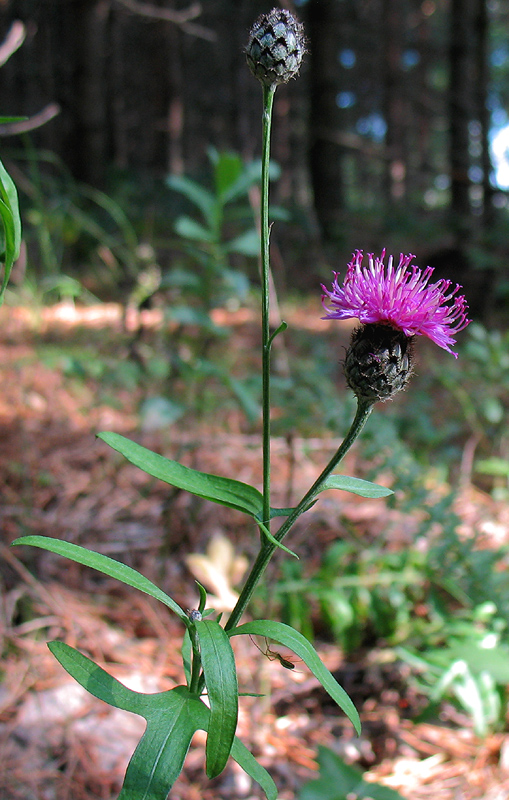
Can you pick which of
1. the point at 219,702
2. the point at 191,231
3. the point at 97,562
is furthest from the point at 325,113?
the point at 219,702

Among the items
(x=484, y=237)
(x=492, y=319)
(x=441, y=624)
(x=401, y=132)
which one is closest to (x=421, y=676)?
(x=441, y=624)

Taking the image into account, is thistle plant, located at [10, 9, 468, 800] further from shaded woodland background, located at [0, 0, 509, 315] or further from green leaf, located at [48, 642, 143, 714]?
shaded woodland background, located at [0, 0, 509, 315]

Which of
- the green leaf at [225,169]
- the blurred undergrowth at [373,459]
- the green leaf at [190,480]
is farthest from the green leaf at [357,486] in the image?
the green leaf at [225,169]

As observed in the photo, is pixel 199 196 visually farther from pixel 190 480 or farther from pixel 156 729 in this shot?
pixel 156 729

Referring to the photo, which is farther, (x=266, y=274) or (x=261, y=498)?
(x=261, y=498)

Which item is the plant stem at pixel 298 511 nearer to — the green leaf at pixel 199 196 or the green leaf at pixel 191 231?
the green leaf at pixel 191 231

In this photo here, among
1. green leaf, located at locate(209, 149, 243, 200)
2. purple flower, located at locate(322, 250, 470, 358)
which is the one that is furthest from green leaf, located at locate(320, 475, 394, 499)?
green leaf, located at locate(209, 149, 243, 200)
